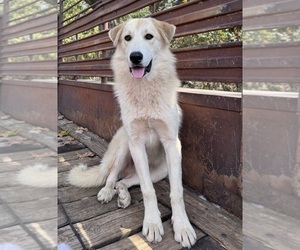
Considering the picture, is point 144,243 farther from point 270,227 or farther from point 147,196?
point 270,227

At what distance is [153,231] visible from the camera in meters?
0.78

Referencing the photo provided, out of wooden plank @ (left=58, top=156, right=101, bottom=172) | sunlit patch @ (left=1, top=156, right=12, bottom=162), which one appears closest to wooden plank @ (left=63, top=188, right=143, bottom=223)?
wooden plank @ (left=58, top=156, right=101, bottom=172)

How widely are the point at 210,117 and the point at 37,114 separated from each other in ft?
1.75

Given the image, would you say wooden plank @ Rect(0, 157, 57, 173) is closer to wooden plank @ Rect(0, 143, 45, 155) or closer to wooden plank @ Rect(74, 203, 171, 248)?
wooden plank @ Rect(0, 143, 45, 155)

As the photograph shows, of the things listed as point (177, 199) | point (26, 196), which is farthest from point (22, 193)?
point (177, 199)

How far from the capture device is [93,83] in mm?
912

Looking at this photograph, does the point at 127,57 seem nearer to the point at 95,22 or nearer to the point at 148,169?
the point at 95,22

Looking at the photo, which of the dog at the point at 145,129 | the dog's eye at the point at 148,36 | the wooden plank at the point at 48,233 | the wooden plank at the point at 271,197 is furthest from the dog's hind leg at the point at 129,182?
the dog's eye at the point at 148,36

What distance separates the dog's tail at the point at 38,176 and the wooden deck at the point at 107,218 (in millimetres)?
81

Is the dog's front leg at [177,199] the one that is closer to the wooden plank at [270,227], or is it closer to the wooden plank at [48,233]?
the wooden plank at [270,227]

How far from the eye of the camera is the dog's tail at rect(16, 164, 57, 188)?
691 mm

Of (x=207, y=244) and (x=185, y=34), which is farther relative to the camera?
(x=185, y=34)

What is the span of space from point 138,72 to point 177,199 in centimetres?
42

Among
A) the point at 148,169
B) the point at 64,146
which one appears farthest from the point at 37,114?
the point at 148,169
